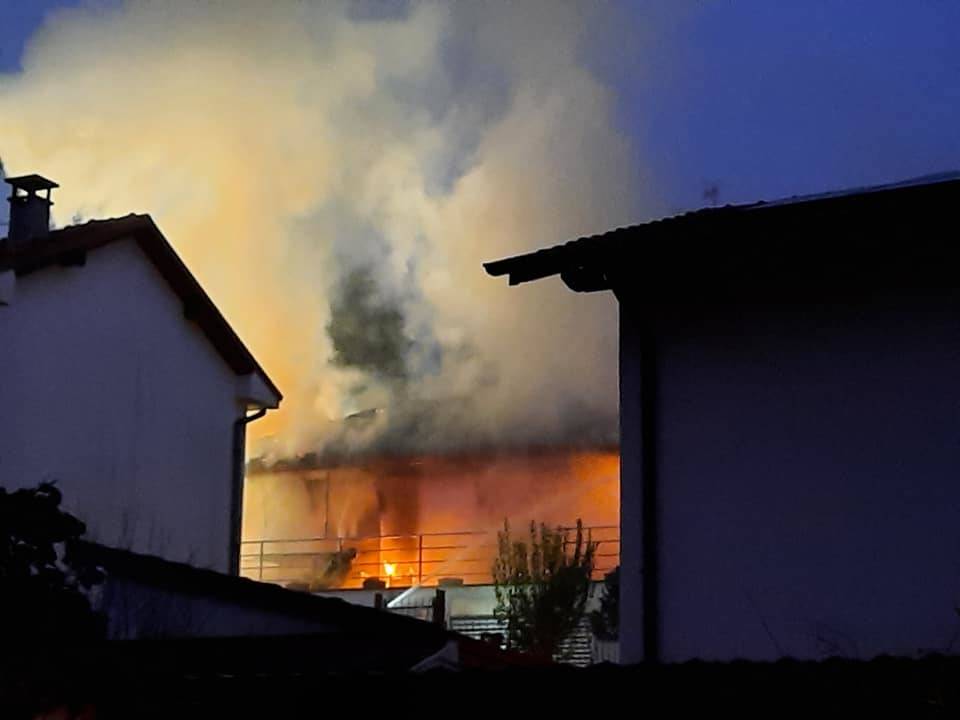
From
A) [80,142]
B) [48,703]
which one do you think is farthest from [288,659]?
[80,142]

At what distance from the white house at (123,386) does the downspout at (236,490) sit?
19mm

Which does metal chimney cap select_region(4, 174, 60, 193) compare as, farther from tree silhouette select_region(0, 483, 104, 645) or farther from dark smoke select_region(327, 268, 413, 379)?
dark smoke select_region(327, 268, 413, 379)

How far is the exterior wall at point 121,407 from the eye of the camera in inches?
575

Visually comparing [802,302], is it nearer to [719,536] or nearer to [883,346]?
[883,346]

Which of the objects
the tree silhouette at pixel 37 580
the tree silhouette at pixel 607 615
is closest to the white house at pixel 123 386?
the tree silhouette at pixel 37 580

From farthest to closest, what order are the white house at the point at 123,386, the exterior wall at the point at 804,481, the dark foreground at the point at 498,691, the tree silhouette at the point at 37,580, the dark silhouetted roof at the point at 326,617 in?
the white house at the point at 123,386 → the dark silhouetted roof at the point at 326,617 → the exterior wall at the point at 804,481 → the tree silhouette at the point at 37,580 → the dark foreground at the point at 498,691

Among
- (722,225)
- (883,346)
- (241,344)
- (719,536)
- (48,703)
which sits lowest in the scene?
(48,703)

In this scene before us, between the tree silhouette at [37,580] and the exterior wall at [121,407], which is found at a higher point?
the exterior wall at [121,407]

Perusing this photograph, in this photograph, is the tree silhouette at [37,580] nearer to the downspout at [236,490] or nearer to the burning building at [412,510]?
the downspout at [236,490]

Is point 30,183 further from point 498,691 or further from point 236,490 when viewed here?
point 498,691

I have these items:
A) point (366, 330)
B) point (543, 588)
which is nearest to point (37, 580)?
point (543, 588)

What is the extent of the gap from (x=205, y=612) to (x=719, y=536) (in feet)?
20.0

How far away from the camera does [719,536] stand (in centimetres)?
870

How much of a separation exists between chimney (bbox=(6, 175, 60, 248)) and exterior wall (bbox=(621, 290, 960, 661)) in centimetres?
1007
